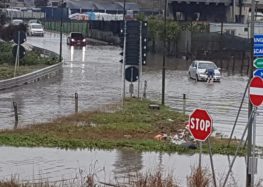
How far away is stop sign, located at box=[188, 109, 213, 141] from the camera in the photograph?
12594 millimetres

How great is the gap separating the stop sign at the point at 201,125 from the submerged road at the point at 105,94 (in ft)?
31.4

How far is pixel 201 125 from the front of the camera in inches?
500

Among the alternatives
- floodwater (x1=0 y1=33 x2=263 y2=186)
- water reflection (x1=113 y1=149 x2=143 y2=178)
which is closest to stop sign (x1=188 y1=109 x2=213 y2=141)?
floodwater (x1=0 y1=33 x2=263 y2=186)

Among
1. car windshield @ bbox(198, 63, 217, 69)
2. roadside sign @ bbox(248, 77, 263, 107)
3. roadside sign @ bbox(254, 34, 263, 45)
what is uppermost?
roadside sign @ bbox(254, 34, 263, 45)

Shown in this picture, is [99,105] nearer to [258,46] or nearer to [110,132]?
[110,132]

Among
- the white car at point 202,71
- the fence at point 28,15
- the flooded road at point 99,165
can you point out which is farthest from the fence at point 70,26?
the flooded road at point 99,165

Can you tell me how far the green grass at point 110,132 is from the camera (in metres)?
19.7

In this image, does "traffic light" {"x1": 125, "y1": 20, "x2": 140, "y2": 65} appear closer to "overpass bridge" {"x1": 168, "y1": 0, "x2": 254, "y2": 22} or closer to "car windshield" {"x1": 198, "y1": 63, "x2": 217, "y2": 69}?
"car windshield" {"x1": 198, "y1": 63, "x2": 217, "y2": 69}

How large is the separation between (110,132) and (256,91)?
9.30 meters

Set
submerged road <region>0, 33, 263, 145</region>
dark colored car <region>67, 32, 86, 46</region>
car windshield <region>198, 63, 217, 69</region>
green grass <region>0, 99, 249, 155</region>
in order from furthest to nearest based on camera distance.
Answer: dark colored car <region>67, 32, 86, 46</region> < car windshield <region>198, 63, 217, 69</region> < submerged road <region>0, 33, 263, 145</region> < green grass <region>0, 99, 249, 155</region>

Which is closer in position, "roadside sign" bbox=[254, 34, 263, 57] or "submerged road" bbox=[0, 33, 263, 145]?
"roadside sign" bbox=[254, 34, 263, 57]

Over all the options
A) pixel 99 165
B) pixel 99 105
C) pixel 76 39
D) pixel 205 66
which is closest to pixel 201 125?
pixel 99 165

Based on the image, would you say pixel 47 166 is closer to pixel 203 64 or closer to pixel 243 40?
pixel 203 64

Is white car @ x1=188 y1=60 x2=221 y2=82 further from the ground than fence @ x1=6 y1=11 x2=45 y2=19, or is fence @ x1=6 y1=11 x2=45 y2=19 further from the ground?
fence @ x1=6 y1=11 x2=45 y2=19
